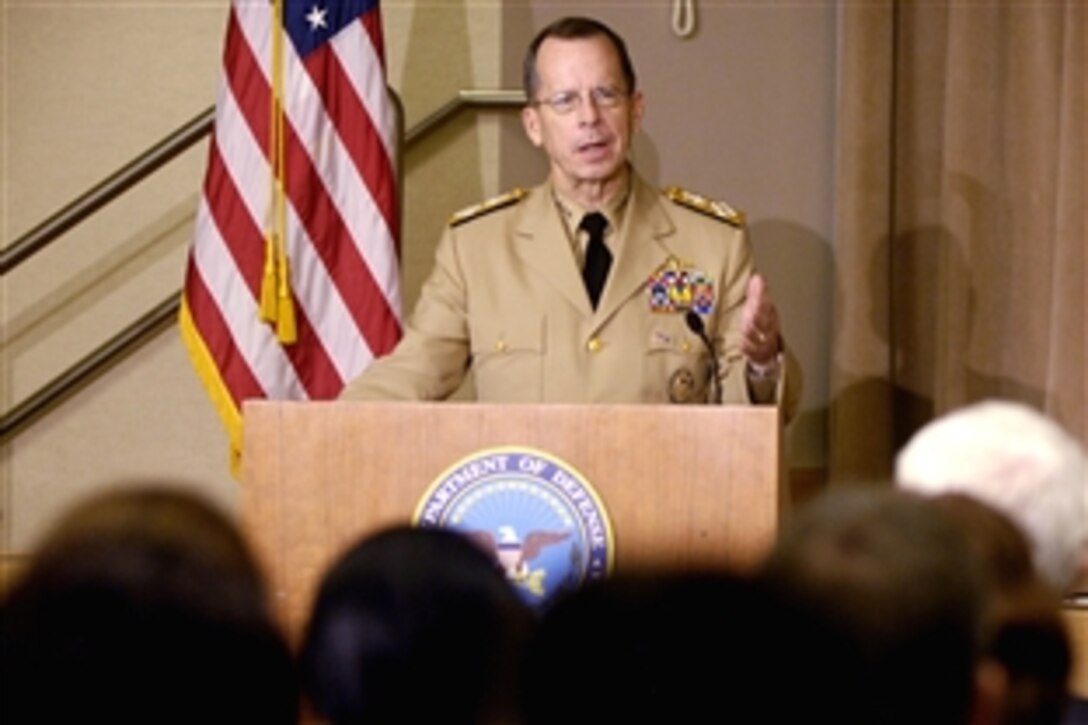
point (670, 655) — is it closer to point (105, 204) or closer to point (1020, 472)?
point (1020, 472)

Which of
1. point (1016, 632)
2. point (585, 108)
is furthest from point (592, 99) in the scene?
point (1016, 632)

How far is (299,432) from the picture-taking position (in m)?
2.27

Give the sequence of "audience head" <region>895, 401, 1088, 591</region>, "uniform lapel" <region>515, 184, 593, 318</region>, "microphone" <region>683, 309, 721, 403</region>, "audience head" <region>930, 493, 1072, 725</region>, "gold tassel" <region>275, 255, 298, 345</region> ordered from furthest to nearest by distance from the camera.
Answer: "gold tassel" <region>275, 255, 298, 345</region> → "uniform lapel" <region>515, 184, 593, 318</region> → "microphone" <region>683, 309, 721, 403</region> → "audience head" <region>895, 401, 1088, 591</region> → "audience head" <region>930, 493, 1072, 725</region>

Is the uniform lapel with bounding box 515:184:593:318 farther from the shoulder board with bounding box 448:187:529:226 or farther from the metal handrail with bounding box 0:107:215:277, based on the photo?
the metal handrail with bounding box 0:107:215:277

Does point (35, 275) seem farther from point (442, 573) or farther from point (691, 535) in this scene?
point (442, 573)

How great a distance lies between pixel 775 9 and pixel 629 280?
1.43 metres

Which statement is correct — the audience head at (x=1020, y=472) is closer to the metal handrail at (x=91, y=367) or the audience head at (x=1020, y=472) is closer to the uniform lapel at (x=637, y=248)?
the uniform lapel at (x=637, y=248)

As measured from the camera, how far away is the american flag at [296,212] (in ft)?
12.1

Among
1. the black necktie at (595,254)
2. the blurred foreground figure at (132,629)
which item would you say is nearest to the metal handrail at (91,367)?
the black necktie at (595,254)

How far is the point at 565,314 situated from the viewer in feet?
10.1

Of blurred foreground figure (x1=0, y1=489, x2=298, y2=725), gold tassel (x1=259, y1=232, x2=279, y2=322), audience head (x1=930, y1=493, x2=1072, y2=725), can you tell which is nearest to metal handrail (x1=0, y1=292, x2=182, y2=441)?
gold tassel (x1=259, y1=232, x2=279, y2=322)

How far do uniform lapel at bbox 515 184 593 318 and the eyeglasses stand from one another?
6.5 inches

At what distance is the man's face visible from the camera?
10.3 ft

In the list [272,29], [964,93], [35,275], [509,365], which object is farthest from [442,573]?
[35,275]
